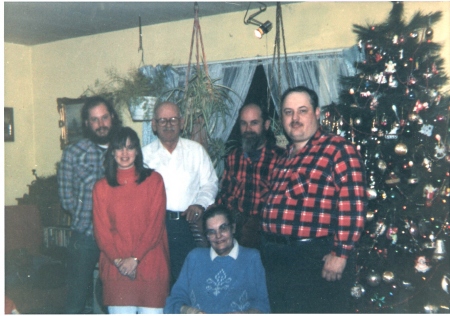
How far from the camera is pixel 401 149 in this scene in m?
2.98

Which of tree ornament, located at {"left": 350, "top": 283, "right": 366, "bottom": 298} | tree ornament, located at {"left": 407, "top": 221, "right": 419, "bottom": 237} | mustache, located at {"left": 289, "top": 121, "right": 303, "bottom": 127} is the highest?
mustache, located at {"left": 289, "top": 121, "right": 303, "bottom": 127}

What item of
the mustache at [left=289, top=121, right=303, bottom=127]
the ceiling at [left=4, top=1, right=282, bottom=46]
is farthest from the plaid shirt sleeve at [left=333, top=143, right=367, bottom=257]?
the ceiling at [left=4, top=1, right=282, bottom=46]

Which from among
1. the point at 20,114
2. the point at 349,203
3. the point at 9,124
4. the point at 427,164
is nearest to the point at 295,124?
the point at 349,203

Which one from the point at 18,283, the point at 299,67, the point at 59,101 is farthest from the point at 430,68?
the point at 59,101

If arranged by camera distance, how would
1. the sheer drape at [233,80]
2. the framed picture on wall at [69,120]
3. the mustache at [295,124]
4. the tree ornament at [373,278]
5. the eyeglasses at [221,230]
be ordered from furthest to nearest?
1. the framed picture on wall at [69,120]
2. the sheer drape at [233,80]
3. the tree ornament at [373,278]
4. the eyeglasses at [221,230]
5. the mustache at [295,124]

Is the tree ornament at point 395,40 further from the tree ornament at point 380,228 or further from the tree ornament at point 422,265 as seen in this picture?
the tree ornament at point 422,265

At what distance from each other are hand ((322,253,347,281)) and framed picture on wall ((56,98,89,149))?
3973mm

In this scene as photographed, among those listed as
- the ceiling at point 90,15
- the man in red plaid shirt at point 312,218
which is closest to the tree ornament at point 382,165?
the man in red plaid shirt at point 312,218

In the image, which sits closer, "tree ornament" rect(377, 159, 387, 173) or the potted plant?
"tree ornament" rect(377, 159, 387, 173)

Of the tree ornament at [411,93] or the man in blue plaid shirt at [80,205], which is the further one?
the tree ornament at [411,93]

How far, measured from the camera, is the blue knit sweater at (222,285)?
2316 millimetres

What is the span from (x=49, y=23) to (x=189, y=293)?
348 centimetres

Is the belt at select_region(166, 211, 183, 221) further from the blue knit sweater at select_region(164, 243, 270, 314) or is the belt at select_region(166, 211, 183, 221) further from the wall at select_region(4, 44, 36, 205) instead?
the wall at select_region(4, 44, 36, 205)

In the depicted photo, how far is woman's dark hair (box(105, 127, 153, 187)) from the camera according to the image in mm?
2611
